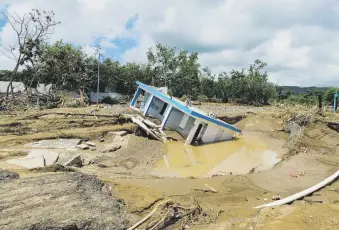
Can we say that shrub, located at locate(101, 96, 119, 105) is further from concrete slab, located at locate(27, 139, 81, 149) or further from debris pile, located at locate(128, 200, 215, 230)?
debris pile, located at locate(128, 200, 215, 230)

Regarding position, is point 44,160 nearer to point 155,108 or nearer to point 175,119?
point 175,119

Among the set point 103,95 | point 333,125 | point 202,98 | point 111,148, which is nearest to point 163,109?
point 111,148

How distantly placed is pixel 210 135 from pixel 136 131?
3.55 m

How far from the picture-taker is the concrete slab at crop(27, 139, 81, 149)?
13.8 metres

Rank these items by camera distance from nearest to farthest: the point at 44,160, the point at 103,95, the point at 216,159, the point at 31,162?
the point at 31,162, the point at 44,160, the point at 216,159, the point at 103,95

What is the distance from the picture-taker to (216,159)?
15.6m

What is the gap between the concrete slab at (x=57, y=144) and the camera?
13.8 metres

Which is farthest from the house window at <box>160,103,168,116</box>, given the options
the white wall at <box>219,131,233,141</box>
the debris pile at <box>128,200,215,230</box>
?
the debris pile at <box>128,200,215,230</box>

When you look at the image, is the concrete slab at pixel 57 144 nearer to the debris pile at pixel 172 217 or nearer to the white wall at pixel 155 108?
the white wall at pixel 155 108

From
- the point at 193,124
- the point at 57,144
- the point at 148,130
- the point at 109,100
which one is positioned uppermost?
the point at 193,124

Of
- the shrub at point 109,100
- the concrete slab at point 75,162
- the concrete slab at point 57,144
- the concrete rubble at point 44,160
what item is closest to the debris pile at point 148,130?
the concrete slab at point 57,144

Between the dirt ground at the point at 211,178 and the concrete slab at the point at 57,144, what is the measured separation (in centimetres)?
41

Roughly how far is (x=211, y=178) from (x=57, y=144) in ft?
20.5

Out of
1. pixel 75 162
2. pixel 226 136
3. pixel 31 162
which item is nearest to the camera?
pixel 31 162
